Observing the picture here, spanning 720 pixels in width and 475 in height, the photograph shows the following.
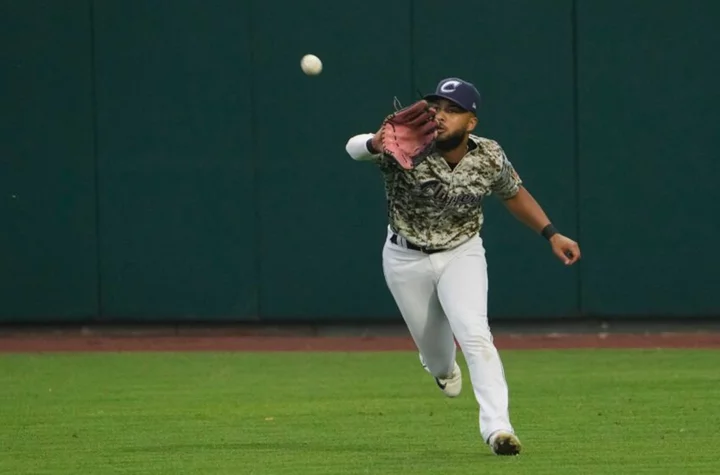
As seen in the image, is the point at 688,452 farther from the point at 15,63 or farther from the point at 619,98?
the point at 15,63

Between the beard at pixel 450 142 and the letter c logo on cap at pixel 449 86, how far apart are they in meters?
0.23

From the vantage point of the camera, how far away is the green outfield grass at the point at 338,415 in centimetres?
812

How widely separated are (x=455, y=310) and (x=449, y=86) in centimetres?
115

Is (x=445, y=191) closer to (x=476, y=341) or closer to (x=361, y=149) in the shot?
(x=361, y=149)

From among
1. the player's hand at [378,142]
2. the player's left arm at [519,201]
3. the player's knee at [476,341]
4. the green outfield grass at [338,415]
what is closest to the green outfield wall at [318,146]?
the green outfield grass at [338,415]

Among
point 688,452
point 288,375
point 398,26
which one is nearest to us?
point 688,452

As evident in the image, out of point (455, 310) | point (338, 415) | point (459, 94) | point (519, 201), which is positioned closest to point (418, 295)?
point (455, 310)

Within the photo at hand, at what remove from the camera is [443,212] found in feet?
28.4

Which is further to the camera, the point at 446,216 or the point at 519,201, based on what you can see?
the point at 519,201

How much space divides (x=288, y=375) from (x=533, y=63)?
4761mm

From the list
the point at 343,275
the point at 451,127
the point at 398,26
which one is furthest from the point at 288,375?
the point at 451,127

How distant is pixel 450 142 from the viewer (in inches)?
336

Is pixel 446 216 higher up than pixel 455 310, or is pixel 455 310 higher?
pixel 446 216

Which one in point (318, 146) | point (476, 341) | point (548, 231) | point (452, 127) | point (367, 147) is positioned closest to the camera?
point (476, 341)
